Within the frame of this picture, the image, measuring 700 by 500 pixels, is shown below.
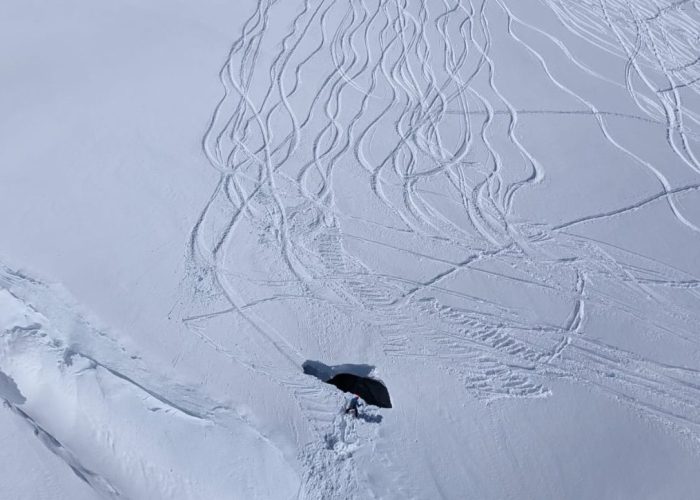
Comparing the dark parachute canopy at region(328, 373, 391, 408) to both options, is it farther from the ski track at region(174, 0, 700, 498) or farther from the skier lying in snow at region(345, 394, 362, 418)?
the ski track at region(174, 0, 700, 498)

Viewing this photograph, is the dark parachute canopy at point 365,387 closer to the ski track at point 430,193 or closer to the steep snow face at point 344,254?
the steep snow face at point 344,254

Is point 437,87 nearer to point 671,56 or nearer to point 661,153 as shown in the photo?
point 661,153

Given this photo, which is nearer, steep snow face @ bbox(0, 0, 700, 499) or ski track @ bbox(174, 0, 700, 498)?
steep snow face @ bbox(0, 0, 700, 499)

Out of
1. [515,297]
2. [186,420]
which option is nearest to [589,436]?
[515,297]

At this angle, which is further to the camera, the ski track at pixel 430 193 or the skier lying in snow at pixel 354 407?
the ski track at pixel 430 193

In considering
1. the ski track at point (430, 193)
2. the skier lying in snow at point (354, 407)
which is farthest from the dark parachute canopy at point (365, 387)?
the ski track at point (430, 193)

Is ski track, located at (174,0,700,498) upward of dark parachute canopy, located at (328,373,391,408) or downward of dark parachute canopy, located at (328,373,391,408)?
upward

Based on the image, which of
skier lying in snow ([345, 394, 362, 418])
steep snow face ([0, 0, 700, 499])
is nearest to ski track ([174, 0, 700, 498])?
steep snow face ([0, 0, 700, 499])
